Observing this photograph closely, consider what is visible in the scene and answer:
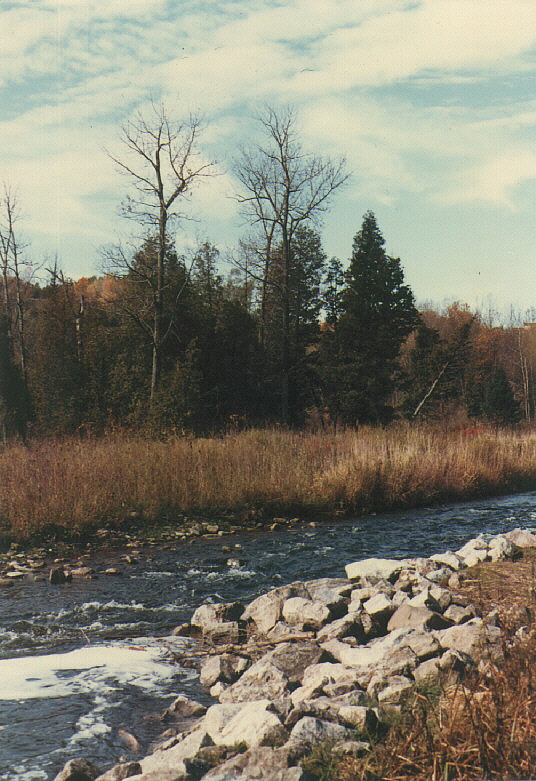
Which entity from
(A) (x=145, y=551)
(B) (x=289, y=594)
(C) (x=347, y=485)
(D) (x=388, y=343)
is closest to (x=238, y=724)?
(B) (x=289, y=594)

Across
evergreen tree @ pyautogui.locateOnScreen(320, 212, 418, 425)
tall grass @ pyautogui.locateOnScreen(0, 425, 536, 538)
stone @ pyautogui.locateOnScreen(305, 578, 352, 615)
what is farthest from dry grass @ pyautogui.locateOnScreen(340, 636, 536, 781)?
evergreen tree @ pyautogui.locateOnScreen(320, 212, 418, 425)

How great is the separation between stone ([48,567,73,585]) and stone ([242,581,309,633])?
2590 mm

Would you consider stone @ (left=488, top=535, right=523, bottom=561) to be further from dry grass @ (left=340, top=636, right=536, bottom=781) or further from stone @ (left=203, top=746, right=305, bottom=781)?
stone @ (left=203, top=746, right=305, bottom=781)

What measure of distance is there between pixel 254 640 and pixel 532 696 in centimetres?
309

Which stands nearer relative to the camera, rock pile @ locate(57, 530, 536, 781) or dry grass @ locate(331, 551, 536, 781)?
dry grass @ locate(331, 551, 536, 781)

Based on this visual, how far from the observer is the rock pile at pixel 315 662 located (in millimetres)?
3346

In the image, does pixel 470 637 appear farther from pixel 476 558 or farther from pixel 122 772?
pixel 476 558

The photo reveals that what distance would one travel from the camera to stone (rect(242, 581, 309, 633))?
594cm

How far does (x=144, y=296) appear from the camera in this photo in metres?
26.1

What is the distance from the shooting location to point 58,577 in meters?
7.77

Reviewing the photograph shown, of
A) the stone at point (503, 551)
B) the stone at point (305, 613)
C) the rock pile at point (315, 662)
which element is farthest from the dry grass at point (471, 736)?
A: the stone at point (503, 551)

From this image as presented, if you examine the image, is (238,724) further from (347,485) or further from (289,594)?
(347,485)

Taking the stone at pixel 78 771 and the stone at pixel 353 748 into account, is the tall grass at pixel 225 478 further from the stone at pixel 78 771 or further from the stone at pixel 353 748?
the stone at pixel 353 748

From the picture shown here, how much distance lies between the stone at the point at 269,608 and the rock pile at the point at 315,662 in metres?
0.01
